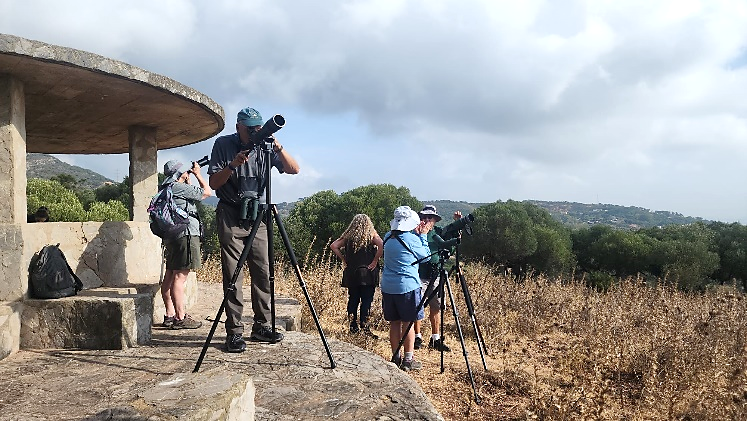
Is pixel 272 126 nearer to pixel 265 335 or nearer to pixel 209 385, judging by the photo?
pixel 209 385

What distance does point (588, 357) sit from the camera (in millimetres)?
5535

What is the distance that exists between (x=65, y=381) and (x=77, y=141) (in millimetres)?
4914

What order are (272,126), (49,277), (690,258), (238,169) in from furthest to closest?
1. (690,258)
2. (49,277)
3. (238,169)
4. (272,126)

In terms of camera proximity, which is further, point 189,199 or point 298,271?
point 189,199

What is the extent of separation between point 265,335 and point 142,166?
327 centimetres

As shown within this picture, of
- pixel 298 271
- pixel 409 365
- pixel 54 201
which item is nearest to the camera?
pixel 298 271

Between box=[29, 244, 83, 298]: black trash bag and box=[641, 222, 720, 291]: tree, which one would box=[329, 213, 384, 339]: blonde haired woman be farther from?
box=[641, 222, 720, 291]: tree

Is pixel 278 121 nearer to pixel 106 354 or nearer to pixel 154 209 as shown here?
pixel 154 209

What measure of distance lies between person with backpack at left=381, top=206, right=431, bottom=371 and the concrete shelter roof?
2.28m

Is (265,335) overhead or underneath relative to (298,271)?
underneath

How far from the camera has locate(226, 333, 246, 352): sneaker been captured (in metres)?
3.88

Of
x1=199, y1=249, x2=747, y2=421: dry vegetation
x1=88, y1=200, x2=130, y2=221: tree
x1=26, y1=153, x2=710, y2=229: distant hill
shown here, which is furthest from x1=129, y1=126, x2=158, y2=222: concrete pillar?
x1=26, y1=153, x2=710, y2=229: distant hill

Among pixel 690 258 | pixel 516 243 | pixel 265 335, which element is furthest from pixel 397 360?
pixel 690 258

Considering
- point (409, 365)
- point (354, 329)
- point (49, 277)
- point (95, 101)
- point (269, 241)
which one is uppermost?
point (95, 101)
